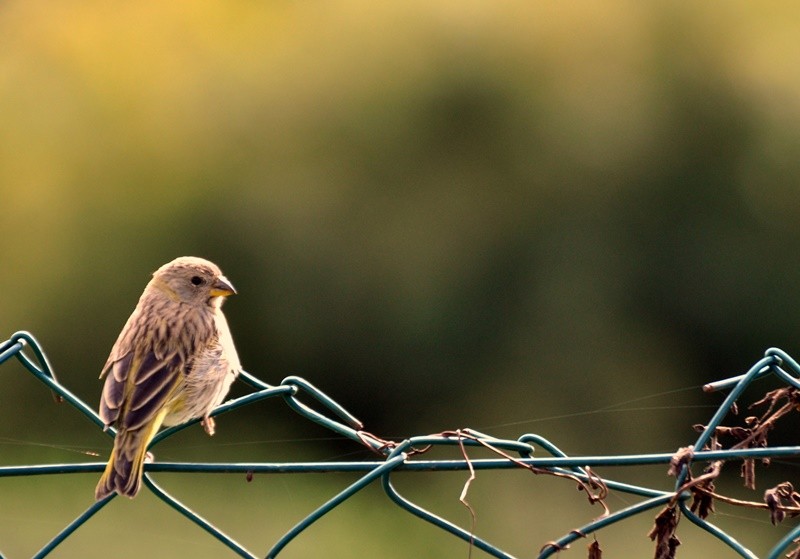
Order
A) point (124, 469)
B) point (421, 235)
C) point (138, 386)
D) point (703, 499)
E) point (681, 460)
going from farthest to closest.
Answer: point (421, 235), point (138, 386), point (124, 469), point (703, 499), point (681, 460)

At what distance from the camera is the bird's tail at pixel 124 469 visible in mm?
2928

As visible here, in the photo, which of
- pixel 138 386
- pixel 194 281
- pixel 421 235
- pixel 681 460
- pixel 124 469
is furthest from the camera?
pixel 421 235

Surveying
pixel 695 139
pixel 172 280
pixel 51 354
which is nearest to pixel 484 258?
pixel 695 139

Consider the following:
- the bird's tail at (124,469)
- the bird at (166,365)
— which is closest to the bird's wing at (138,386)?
the bird at (166,365)

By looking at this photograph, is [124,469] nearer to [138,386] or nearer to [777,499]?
[138,386]

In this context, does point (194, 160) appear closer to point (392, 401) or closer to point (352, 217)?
point (352, 217)

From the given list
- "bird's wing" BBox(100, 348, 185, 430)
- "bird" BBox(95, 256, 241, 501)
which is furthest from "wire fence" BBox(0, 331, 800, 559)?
"bird's wing" BBox(100, 348, 185, 430)

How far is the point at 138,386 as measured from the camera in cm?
346

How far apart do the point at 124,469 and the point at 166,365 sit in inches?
26.2

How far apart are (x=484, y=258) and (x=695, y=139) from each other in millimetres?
1689

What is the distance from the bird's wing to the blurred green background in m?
2.81

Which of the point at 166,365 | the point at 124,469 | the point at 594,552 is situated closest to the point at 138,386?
the point at 166,365

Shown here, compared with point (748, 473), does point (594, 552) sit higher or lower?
lower

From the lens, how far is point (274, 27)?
9.10 meters
